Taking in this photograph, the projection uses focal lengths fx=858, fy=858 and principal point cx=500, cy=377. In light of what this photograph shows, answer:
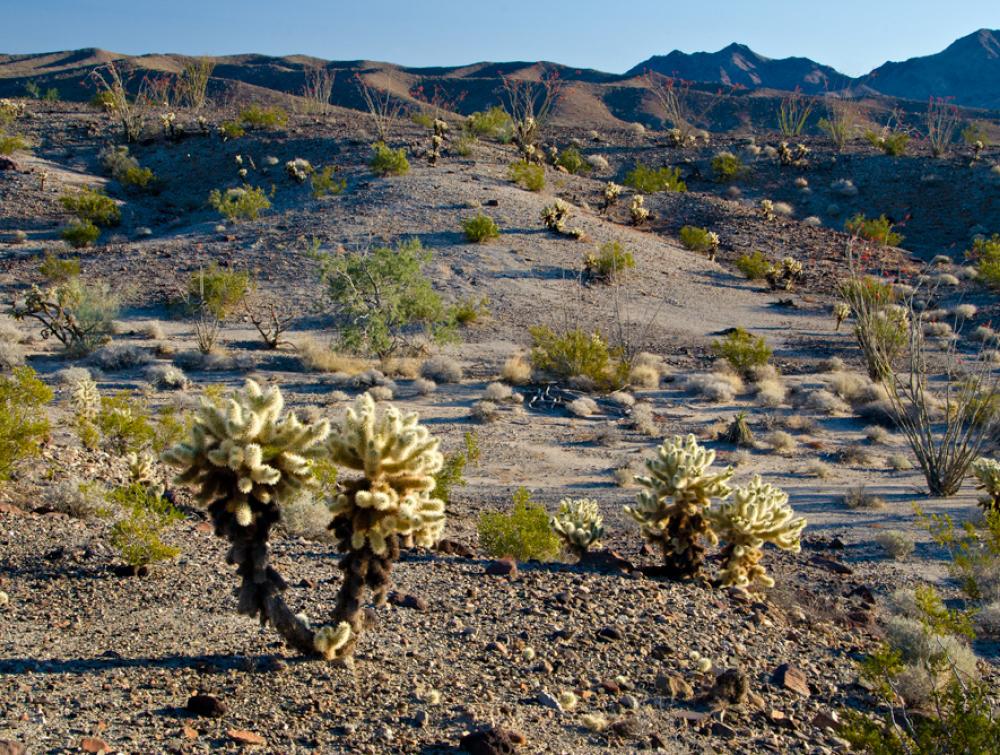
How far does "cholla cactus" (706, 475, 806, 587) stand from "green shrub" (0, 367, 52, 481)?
6.32 metres

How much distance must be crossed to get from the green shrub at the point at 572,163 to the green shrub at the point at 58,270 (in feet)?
67.3

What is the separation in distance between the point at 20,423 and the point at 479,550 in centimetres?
470

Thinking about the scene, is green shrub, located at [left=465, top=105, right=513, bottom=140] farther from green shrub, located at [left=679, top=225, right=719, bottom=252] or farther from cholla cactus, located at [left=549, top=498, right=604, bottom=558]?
cholla cactus, located at [left=549, top=498, right=604, bottom=558]

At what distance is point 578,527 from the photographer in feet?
25.9

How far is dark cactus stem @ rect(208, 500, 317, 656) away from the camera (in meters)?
4.69

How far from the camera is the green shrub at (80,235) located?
27266 mm

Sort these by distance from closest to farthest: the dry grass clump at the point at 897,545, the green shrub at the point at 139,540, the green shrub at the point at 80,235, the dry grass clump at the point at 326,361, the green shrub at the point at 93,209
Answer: the green shrub at the point at 139,540, the dry grass clump at the point at 897,545, the dry grass clump at the point at 326,361, the green shrub at the point at 80,235, the green shrub at the point at 93,209

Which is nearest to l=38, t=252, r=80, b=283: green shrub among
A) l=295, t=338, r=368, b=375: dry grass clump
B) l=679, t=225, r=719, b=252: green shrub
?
l=295, t=338, r=368, b=375: dry grass clump

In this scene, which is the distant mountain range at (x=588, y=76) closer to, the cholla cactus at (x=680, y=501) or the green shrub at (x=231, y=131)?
the green shrub at (x=231, y=131)

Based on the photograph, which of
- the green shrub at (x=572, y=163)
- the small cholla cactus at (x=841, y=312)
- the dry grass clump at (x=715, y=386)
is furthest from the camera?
the green shrub at (x=572, y=163)

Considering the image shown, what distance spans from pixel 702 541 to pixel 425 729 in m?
5.11

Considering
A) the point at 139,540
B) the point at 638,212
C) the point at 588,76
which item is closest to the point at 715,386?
the point at 139,540

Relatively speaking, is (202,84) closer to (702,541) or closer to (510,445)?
(510,445)

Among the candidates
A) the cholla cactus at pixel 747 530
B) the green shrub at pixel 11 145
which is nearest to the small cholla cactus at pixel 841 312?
the cholla cactus at pixel 747 530
